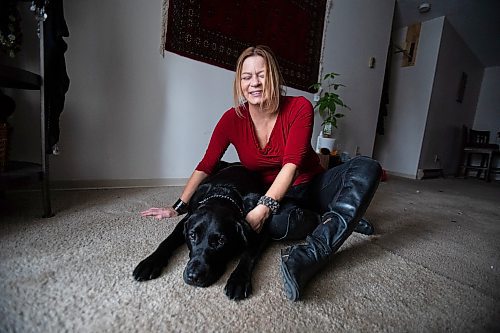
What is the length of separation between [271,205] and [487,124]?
21.5 ft

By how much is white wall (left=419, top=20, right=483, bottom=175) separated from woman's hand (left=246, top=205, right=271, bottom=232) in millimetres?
3882

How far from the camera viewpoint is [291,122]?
1.04 meters

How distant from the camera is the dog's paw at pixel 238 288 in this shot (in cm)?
63

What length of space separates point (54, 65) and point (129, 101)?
1.98 feet

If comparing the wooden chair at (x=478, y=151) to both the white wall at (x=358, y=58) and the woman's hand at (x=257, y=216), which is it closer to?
the white wall at (x=358, y=58)

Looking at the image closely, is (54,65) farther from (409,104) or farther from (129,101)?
(409,104)

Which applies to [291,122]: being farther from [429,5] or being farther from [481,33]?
[481,33]

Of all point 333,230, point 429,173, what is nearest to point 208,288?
point 333,230

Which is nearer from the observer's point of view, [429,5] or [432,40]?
[429,5]

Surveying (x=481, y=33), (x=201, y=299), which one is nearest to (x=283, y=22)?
(x=201, y=299)

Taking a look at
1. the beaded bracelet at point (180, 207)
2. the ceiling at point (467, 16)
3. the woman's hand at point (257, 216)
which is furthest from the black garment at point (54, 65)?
the ceiling at point (467, 16)

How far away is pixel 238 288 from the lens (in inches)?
25.3

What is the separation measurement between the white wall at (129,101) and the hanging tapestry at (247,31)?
9 centimetres

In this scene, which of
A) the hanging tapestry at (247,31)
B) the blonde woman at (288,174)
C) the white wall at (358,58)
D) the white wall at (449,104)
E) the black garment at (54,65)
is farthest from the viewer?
the white wall at (449,104)
